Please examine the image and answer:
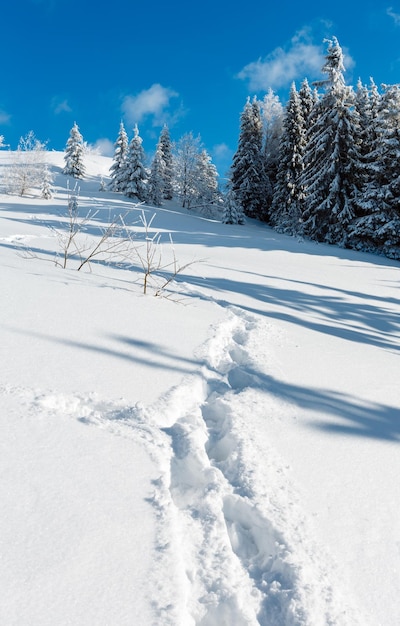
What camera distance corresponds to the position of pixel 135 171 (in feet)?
90.7

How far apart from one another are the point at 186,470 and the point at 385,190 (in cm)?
1623

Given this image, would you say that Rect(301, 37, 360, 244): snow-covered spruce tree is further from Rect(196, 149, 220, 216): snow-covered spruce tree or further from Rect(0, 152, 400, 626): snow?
Rect(0, 152, 400, 626): snow

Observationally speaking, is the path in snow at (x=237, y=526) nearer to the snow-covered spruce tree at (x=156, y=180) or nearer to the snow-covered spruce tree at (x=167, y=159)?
the snow-covered spruce tree at (x=156, y=180)

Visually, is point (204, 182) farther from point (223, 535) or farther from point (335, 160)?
point (223, 535)

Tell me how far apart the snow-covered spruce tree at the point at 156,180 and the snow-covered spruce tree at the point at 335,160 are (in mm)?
14916

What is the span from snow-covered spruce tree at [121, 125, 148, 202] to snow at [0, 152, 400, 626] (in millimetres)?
25704

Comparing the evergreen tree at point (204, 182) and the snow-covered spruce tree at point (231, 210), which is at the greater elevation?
the evergreen tree at point (204, 182)

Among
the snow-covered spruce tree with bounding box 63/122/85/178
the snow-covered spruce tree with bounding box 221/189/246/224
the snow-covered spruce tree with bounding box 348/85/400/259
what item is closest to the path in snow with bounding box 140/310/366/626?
the snow-covered spruce tree with bounding box 348/85/400/259

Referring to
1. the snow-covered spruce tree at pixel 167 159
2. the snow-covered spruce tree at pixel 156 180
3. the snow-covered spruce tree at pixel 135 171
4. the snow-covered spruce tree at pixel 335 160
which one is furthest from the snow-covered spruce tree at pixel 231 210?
the snow-covered spruce tree at pixel 167 159

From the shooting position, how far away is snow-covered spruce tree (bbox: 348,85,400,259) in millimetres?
15000

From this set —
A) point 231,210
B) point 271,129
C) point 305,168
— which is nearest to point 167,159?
point 271,129

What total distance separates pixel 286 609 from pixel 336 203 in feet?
58.2

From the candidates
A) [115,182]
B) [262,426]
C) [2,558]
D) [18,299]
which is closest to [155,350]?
[262,426]

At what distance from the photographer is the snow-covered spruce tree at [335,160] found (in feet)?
55.1
